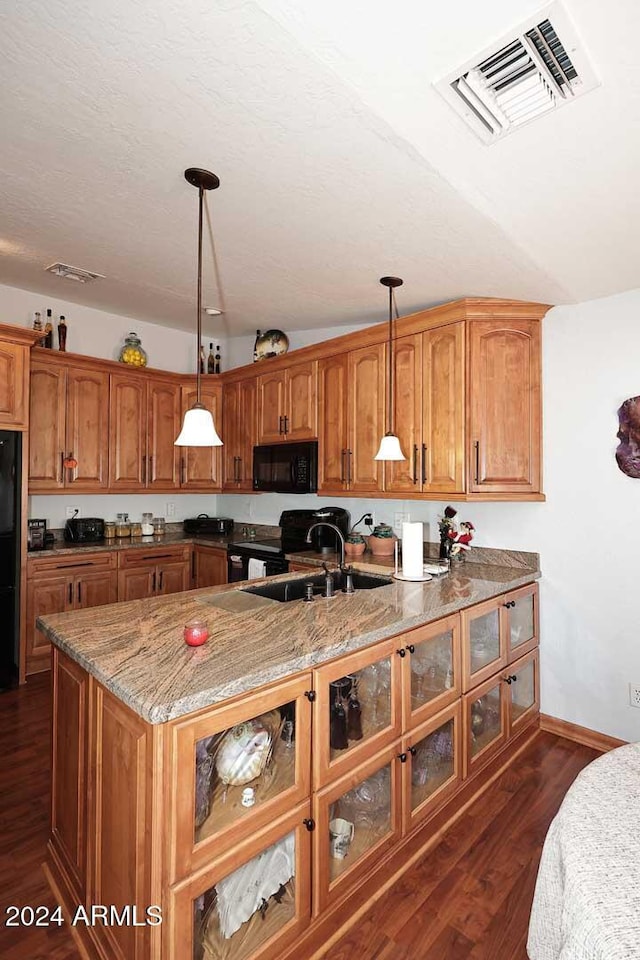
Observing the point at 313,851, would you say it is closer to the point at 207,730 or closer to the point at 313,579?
the point at 207,730

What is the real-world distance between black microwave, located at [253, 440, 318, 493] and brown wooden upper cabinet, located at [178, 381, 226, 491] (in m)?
0.64

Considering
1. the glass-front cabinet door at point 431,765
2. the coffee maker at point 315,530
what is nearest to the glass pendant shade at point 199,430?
the glass-front cabinet door at point 431,765

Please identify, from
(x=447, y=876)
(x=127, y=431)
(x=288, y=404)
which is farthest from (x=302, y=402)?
(x=447, y=876)

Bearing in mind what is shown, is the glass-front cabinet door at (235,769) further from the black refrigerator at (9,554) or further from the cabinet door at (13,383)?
the cabinet door at (13,383)

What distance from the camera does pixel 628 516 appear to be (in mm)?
2604

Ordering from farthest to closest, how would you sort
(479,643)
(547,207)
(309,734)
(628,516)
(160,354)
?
(160,354), (628,516), (479,643), (547,207), (309,734)

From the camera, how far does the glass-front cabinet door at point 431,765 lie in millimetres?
1893

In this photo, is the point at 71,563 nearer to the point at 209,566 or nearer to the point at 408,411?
the point at 209,566

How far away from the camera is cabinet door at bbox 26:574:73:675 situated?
11.4 ft

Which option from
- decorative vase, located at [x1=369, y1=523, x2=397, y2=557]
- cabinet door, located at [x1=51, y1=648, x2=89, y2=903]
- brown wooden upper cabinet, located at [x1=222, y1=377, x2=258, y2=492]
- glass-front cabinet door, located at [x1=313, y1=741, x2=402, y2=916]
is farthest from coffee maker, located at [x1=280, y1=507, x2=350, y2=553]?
cabinet door, located at [x1=51, y1=648, x2=89, y2=903]

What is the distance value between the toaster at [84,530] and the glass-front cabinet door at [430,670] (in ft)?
9.84

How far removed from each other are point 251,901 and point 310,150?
2.30 meters

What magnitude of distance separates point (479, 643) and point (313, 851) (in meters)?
1.26

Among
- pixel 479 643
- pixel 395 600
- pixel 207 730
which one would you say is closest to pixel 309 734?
pixel 207 730
